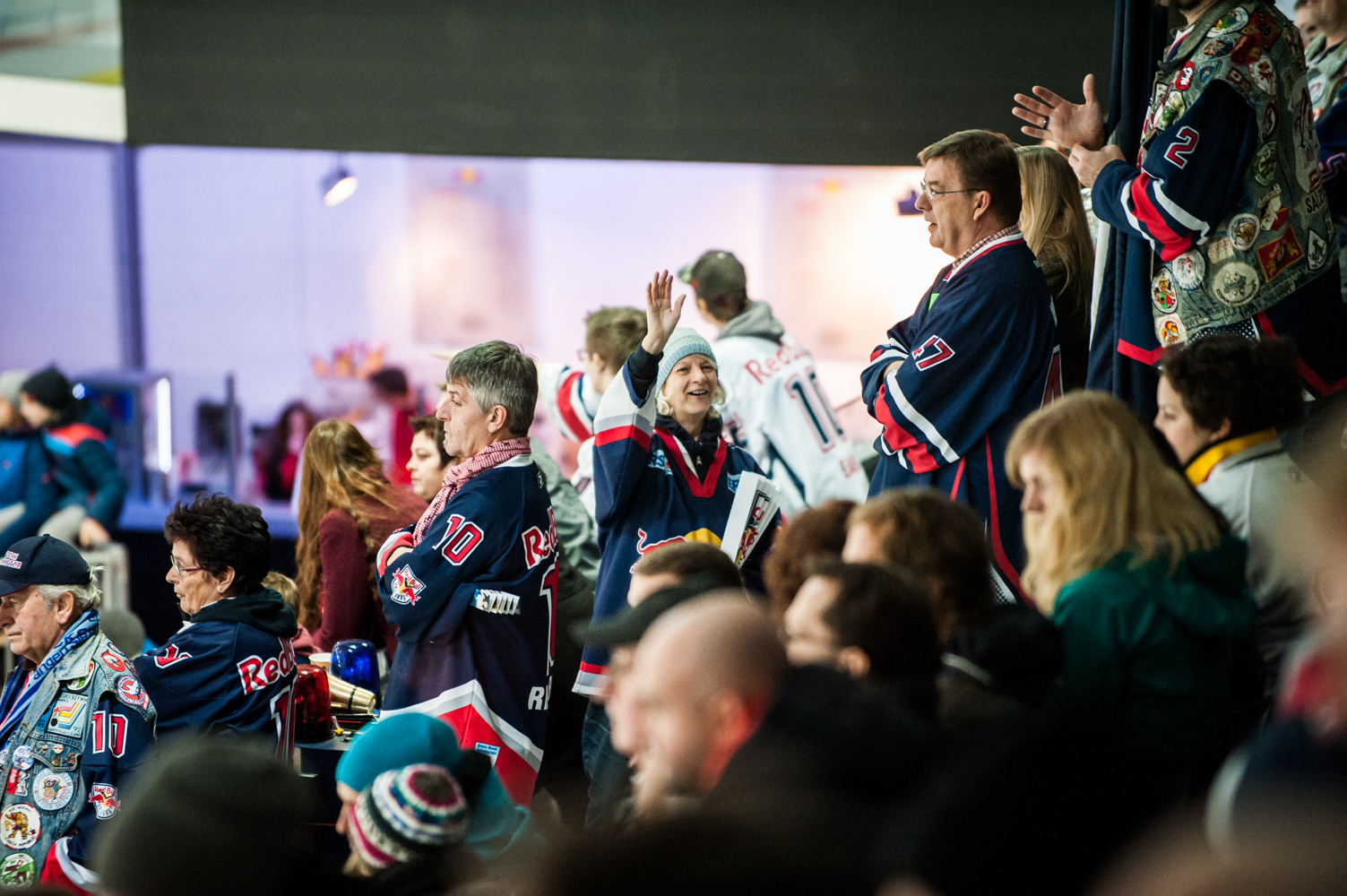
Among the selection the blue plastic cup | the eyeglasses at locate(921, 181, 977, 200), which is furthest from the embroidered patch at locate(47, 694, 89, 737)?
the eyeglasses at locate(921, 181, 977, 200)

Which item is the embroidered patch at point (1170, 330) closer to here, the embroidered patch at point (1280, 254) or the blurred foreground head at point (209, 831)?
the embroidered patch at point (1280, 254)

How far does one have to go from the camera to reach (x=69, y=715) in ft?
10.0

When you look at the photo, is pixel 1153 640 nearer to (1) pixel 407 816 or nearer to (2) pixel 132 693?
(1) pixel 407 816

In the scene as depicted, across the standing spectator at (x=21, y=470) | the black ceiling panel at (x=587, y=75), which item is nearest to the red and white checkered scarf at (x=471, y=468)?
the black ceiling panel at (x=587, y=75)

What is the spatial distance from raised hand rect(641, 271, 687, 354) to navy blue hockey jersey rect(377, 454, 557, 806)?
47cm

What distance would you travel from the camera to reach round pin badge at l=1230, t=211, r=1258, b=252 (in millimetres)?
3045

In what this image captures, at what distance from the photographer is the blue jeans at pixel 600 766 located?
2.59 metres

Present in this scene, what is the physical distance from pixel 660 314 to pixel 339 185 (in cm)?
392

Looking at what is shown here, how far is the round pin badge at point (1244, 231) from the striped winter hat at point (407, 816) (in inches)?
87.4

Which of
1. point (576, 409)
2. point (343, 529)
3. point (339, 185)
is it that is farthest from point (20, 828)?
point (339, 185)

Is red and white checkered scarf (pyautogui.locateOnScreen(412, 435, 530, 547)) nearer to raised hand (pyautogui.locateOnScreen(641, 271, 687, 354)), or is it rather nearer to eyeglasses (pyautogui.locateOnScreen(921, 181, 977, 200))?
raised hand (pyautogui.locateOnScreen(641, 271, 687, 354))

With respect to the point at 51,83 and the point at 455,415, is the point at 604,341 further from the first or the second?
the point at 51,83

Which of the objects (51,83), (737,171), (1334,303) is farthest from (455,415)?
(51,83)

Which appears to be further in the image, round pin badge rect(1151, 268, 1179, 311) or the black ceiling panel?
the black ceiling panel
